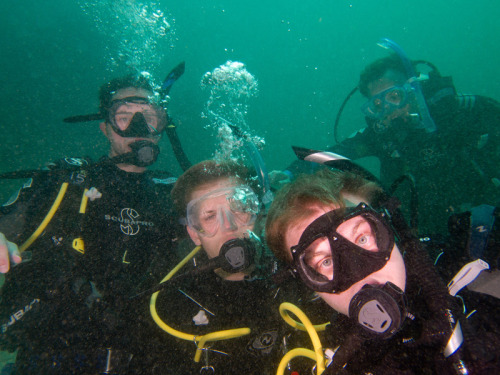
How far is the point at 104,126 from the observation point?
496 centimetres

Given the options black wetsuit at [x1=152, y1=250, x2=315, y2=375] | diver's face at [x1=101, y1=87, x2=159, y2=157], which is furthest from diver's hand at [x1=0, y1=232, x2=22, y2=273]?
diver's face at [x1=101, y1=87, x2=159, y2=157]

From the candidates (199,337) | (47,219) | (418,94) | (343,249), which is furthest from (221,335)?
(418,94)

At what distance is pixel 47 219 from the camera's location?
3.35 meters

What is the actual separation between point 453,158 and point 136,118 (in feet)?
21.9

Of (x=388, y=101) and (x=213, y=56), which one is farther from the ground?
(x=213, y=56)

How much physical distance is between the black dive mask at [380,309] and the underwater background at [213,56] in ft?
61.6

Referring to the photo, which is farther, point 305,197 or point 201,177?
point 201,177

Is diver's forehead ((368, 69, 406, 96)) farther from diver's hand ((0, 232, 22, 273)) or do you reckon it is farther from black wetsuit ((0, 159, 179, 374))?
diver's hand ((0, 232, 22, 273))

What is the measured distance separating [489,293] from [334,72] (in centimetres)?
10046

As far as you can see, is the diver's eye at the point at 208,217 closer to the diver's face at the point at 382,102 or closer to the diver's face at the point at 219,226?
the diver's face at the point at 219,226

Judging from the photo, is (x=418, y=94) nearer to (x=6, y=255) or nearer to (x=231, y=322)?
(x=231, y=322)

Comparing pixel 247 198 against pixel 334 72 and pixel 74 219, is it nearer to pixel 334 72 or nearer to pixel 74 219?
pixel 74 219

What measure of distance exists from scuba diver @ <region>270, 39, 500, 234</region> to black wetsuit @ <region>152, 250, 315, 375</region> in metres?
2.86

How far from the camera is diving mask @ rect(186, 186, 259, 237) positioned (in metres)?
3.21
